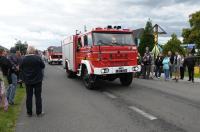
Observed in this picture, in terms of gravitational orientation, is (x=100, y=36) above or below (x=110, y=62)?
above

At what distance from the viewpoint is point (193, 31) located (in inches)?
3066

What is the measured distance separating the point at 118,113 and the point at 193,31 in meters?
71.3

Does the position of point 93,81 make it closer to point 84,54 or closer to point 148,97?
point 84,54

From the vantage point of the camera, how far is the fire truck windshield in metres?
15.7

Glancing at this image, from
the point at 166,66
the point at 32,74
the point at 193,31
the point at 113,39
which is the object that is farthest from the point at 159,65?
the point at 193,31

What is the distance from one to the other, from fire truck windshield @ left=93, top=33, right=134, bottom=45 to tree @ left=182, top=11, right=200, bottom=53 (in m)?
61.4

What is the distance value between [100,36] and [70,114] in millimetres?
6509

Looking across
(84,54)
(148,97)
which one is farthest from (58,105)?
(84,54)

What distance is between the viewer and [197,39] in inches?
2997

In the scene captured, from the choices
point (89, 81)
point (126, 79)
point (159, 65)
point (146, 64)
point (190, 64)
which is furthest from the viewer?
point (159, 65)

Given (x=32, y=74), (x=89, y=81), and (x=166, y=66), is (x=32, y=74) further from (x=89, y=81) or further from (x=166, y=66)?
(x=166, y=66)

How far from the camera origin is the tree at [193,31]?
7627cm

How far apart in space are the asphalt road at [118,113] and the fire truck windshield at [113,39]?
8.46ft

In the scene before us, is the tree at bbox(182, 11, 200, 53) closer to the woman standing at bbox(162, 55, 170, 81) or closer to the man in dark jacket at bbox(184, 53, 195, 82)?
the woman standing at bbox(162, 55, 170, 81)
